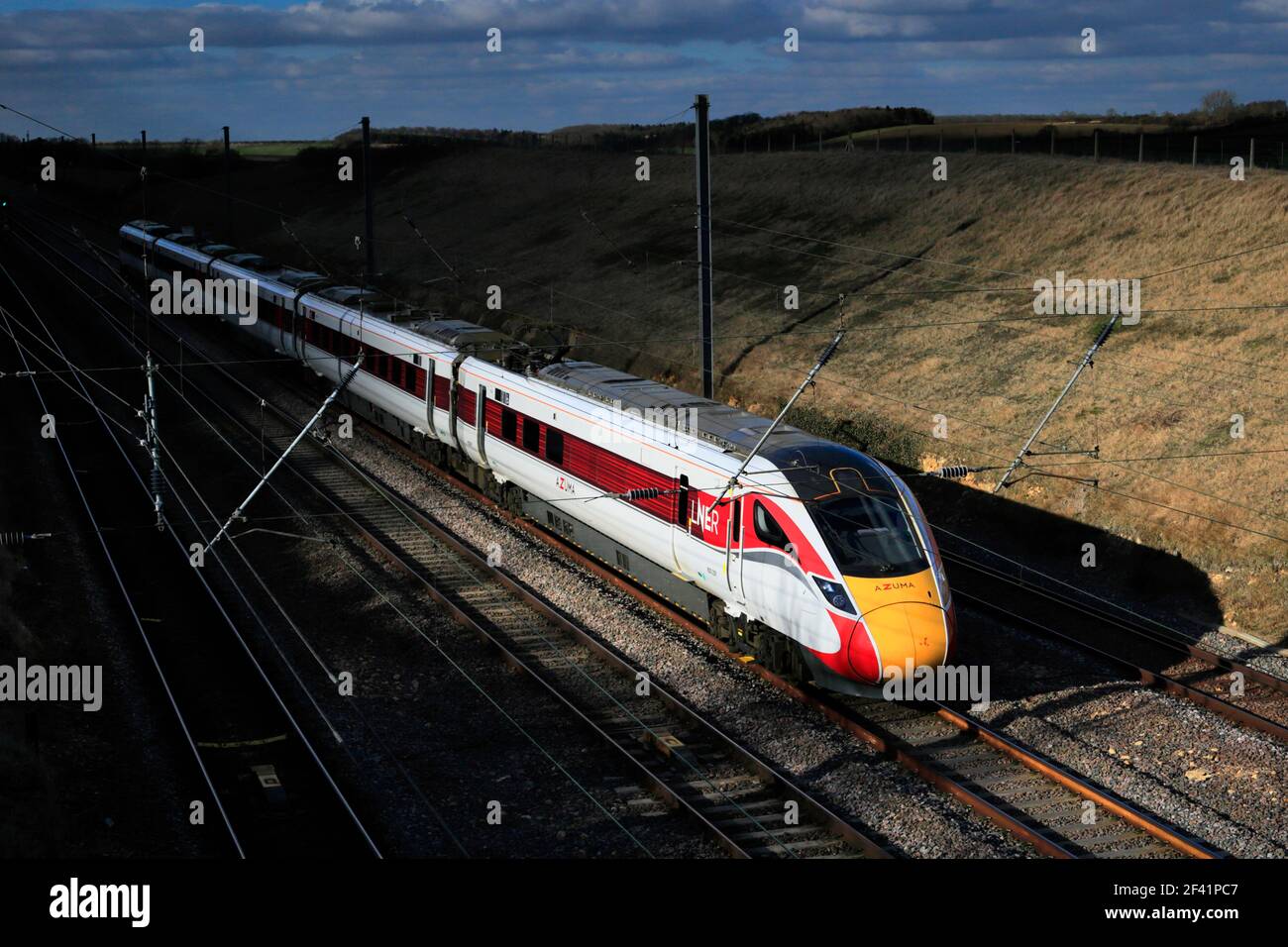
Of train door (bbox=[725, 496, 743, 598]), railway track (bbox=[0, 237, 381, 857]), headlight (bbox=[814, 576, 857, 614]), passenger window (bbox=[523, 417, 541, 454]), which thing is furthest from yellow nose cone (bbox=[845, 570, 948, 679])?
passenger window (bbox=[523, 417, 541, 454])

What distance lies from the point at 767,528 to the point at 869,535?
1437mm

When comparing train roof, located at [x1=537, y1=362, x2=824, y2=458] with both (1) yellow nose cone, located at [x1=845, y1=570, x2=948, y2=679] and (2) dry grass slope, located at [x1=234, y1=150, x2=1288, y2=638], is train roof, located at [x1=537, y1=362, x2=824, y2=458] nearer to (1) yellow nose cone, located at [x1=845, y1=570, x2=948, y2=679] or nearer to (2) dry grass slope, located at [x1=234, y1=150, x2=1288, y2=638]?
(1) yellow nose cone, located at [x1=845, y1=570, x2=948, y2=679]

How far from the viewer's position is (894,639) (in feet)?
54.4

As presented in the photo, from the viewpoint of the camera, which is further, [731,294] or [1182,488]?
[731,294]

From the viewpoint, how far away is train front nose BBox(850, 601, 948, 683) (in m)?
16.6

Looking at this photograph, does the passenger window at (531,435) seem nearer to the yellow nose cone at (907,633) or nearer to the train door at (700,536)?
the train door at (700,536)

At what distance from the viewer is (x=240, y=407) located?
39125 mm

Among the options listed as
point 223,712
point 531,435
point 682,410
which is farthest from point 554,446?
Result: point 223,712

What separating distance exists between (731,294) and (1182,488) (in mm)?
26275

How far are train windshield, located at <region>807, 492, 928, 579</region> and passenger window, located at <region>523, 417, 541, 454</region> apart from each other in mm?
8507

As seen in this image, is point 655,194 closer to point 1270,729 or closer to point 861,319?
point 861,319

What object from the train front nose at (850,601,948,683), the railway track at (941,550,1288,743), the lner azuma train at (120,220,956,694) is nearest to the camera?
the train front nose at (850,601,948,683)

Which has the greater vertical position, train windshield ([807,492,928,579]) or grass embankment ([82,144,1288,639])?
grass embankment ([82,144,1288,639])
